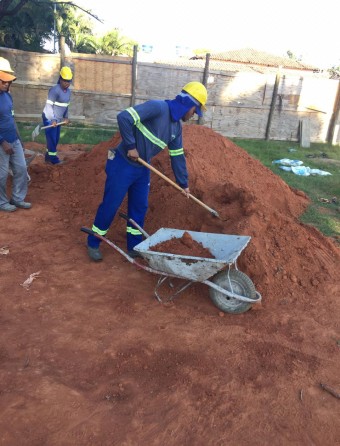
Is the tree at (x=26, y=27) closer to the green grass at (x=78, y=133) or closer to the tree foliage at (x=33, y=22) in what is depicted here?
the tree foliage at (x=33, y=22)

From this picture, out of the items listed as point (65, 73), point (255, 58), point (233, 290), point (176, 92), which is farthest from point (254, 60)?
point (233, 290)

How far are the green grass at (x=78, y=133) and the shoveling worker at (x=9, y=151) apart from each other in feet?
15.7

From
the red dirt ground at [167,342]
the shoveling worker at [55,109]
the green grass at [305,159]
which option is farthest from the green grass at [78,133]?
the red dirt ground at [167,342]

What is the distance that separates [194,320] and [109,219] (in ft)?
4.98

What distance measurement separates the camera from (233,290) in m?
3.58

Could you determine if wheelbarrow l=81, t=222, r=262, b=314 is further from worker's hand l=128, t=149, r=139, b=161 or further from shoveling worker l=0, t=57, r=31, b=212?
shoveling worker l=0, t=57, r=31, b=212

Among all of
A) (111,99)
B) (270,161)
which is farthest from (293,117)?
(111,99)

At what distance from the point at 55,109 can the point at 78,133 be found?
3629 millimetres

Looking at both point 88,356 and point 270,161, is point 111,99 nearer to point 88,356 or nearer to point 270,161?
point 270,161

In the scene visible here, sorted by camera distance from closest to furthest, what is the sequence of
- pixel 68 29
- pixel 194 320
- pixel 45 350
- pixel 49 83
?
pixel 45 350 < pixel 194 320 < pixel 49 83 < pixel 68 29

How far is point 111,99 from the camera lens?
12242mm

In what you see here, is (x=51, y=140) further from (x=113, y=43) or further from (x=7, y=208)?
(x=113, y=43)

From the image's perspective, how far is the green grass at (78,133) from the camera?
35.2 feet

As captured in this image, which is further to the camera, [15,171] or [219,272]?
[15,171]
